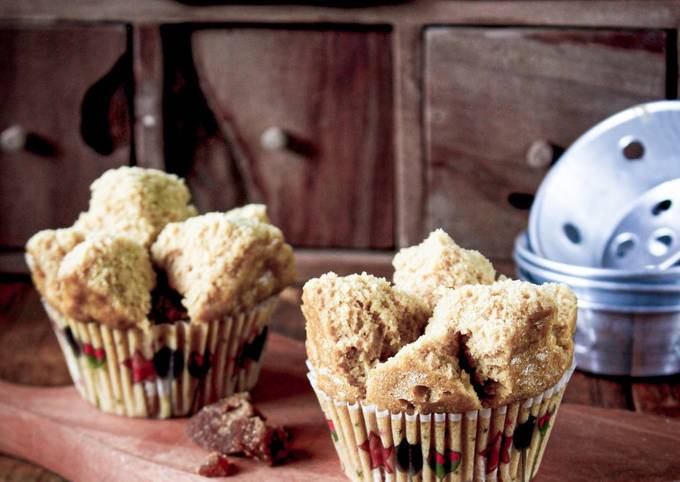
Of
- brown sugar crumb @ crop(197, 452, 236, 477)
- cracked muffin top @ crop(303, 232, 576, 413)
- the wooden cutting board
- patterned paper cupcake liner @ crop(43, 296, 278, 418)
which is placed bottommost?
the wooden cutting board

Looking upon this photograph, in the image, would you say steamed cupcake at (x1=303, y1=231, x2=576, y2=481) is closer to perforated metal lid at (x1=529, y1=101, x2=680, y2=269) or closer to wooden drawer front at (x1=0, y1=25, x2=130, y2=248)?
perforated metal lid at (x1=529, y1=101, x2=680, y2=269)

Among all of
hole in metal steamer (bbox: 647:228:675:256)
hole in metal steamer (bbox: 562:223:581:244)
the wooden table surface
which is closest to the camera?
the wooden table surface

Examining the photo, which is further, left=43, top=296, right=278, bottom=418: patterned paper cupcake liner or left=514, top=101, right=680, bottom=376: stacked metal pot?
left=514, top=101, right=680, bottom=376: stacked metal pot

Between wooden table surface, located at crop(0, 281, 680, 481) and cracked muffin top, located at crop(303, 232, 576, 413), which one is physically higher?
cracked muffin top, located at crop(303, 232, 576, 413)

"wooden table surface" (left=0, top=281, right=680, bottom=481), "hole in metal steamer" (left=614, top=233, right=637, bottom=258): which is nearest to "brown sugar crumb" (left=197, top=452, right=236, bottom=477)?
"wooden table surface" (left=0, top=281, right=680, bottom=481)

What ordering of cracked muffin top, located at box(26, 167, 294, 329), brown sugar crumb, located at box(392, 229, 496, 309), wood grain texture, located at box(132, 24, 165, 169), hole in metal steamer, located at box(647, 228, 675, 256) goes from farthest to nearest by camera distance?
wood grain texture, located at box(132, 24, 165, 169)
hole in metal steamer, located at box(647, 228, 675, 256)
cracked muffin top, located at box(26, 167, 294, 329)
brown sugar crumb, located at box(392, 229, 496, 309)

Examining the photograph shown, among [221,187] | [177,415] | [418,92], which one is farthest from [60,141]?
[177,415]
